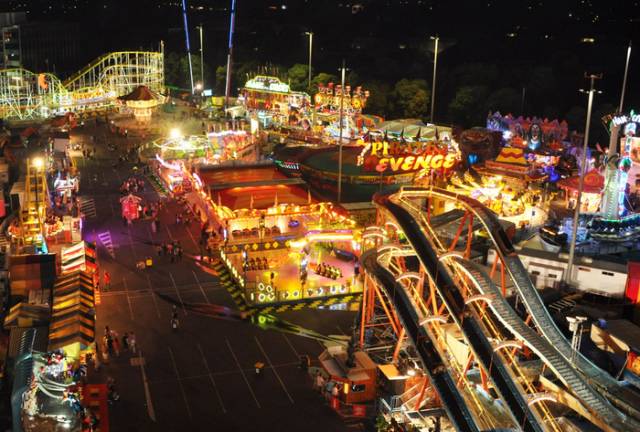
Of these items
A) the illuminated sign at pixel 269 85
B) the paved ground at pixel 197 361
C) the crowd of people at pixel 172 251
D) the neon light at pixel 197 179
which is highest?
the illuminated sign at pixel 269 85

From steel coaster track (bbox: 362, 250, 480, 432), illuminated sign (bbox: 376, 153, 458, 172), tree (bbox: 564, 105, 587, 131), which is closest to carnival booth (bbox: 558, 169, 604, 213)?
illuminated sign (bbox: 376, 153, 458, 172)

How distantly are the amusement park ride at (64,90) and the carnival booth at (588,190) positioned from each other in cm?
6645

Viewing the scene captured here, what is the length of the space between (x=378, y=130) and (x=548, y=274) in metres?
37.7

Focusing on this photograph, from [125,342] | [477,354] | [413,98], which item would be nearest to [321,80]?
[413,98]

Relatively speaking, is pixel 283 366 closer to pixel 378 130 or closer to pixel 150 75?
pixel 378 130

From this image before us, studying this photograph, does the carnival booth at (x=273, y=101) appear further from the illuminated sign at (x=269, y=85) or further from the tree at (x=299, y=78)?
the tree at (x=299, y=78)

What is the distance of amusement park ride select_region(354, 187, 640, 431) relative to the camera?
2800 cm

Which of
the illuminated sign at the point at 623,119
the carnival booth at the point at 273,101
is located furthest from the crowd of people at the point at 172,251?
the carnival booth at the point at 273,101

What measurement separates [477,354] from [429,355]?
1.91 metres

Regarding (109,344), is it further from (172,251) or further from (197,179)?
(197,179)

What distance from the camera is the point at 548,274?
45000 mm

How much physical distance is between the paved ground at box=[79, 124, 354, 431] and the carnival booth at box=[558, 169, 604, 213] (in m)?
24.0

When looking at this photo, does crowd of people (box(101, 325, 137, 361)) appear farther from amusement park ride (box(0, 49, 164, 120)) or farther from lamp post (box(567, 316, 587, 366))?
amusement park ride (box(0, 49, 164, 120))

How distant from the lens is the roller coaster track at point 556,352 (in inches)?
1126
